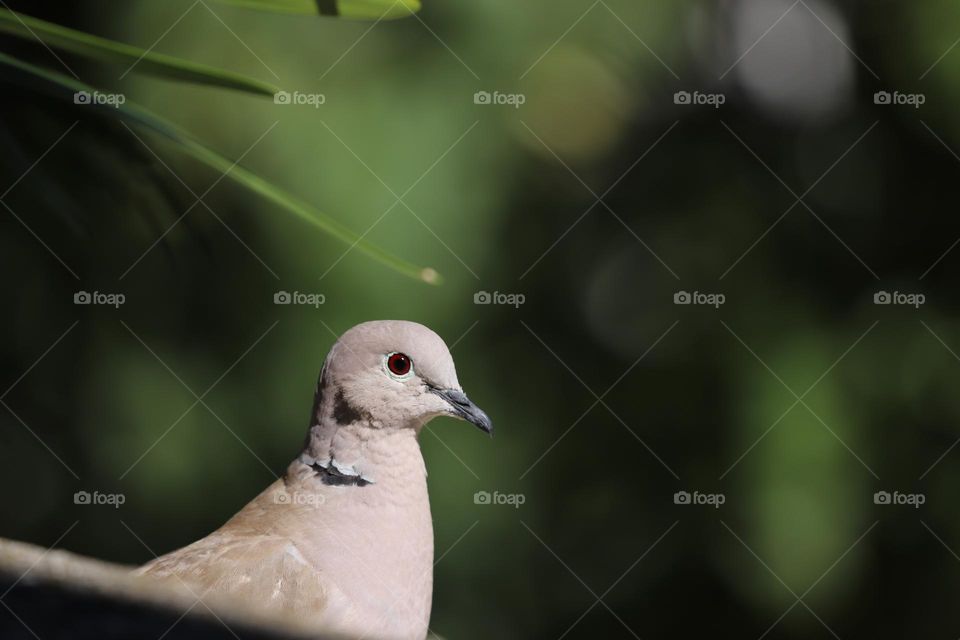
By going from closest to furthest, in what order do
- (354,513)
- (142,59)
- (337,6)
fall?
(142,59)
(337,6)
(354,513)

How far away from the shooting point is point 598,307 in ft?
12.0

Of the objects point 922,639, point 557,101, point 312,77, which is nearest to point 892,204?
point 557,101

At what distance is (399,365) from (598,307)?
8.48 ft

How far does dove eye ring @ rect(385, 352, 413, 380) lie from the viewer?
3.61ft

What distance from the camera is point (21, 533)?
3025 mm

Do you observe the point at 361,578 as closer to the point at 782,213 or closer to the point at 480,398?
the point at 480,398
